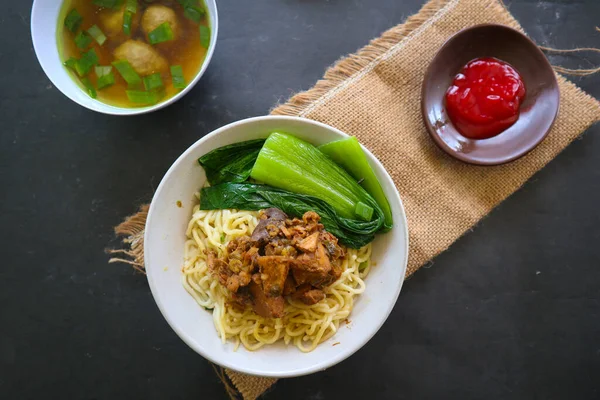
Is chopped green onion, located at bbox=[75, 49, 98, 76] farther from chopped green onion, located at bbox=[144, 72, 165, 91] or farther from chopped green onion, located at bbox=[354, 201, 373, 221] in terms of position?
chopped green onion, located at bbox=[354, 201, 373, 221]

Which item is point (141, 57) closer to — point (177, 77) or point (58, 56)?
point (177, 77)

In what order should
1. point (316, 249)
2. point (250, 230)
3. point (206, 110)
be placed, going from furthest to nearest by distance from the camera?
point (206, 110)
point (250, 230)
point (316, 249)

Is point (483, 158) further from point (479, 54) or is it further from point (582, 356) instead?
point (582, 356)

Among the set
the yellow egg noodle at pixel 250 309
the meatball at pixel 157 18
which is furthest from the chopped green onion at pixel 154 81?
the yellow egg noodle at pixel 250 309

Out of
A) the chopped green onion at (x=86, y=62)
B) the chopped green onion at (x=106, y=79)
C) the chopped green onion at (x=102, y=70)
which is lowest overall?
the chopped green onion at (x=106, y=79)

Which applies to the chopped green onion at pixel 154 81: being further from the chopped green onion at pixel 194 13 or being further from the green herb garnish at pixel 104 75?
the chopped green onion at pixel 194 13

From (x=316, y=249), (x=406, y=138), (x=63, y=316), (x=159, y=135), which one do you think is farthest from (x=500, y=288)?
(x=63, y=316)
